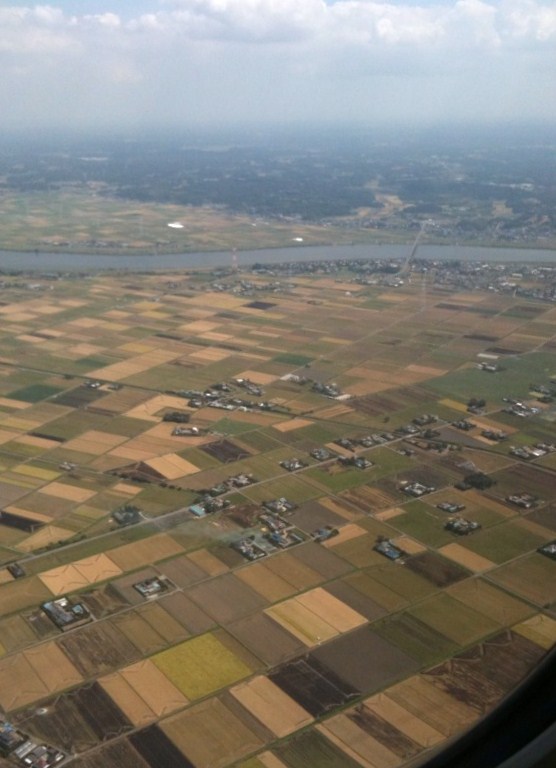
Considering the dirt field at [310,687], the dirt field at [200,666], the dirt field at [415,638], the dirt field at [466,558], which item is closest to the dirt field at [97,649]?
the dirt field at [200,666]

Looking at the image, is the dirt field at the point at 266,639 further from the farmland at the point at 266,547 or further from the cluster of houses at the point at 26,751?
the cluster of houses at the point at 26,751

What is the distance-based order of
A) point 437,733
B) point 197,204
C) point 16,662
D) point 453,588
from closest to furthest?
point 437,733 → point 16,662 → point 453,588 → point 197,204

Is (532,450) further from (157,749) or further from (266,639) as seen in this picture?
(157,749)

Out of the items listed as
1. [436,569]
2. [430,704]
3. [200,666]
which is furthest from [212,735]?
[436,569]

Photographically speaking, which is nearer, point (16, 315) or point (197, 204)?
point (16, 315)

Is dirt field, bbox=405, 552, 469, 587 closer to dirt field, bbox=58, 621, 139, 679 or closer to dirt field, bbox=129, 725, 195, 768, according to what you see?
dirt field, bbox=58, 621, 139, 679

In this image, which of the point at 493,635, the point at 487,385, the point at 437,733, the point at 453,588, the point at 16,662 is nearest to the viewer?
the point at 437,733

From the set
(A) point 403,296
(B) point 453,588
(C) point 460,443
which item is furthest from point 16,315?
(B) point 453,588

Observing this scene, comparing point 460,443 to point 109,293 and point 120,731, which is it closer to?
point 120,731
